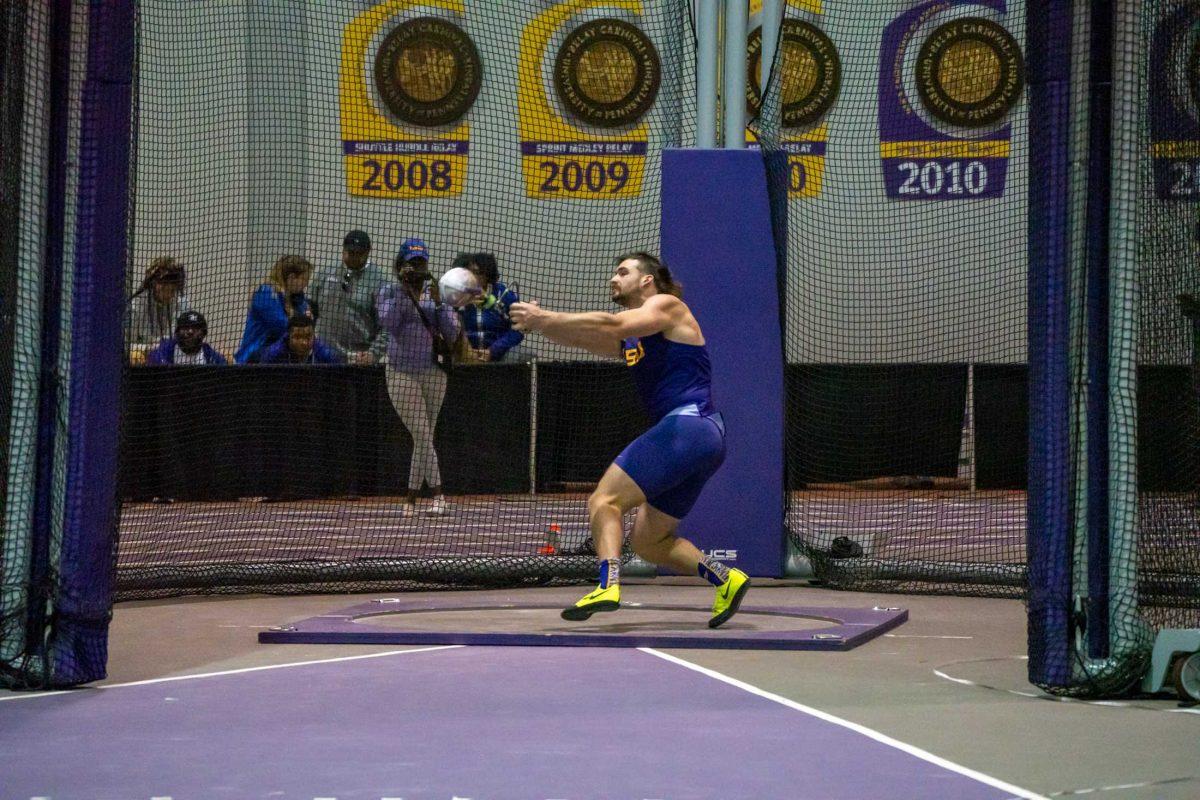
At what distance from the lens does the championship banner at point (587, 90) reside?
15.5m

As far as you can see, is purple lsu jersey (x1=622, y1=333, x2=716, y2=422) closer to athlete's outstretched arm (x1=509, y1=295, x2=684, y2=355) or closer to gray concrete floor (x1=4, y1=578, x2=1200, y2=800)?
athlete's outstretched arm (x1=509, y1=295, x2=684, y2=355)

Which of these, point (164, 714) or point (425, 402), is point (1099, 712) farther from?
point (425, 402)

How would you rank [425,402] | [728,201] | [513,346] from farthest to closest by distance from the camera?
[513,346]
[425,402]
[728,201]

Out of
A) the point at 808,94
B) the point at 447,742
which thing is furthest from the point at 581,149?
the point at 447,742

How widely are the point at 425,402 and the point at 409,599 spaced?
14.2 ft

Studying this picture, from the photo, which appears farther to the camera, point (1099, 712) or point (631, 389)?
A: point (631, 389)

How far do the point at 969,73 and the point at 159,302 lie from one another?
7.23m

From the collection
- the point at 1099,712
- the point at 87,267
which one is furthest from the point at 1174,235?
the point at 87,267

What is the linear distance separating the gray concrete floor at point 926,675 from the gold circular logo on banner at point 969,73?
637 centimetres

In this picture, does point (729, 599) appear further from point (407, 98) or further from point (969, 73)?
point (407, 98)

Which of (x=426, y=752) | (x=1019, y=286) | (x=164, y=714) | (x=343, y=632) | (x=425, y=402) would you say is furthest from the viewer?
(x=1019, y=286)

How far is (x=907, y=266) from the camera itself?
1838cm

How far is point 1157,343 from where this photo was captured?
714 centimetres

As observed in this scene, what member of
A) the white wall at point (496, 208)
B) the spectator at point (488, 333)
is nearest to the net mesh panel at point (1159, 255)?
the white wall at point (496, 208)
